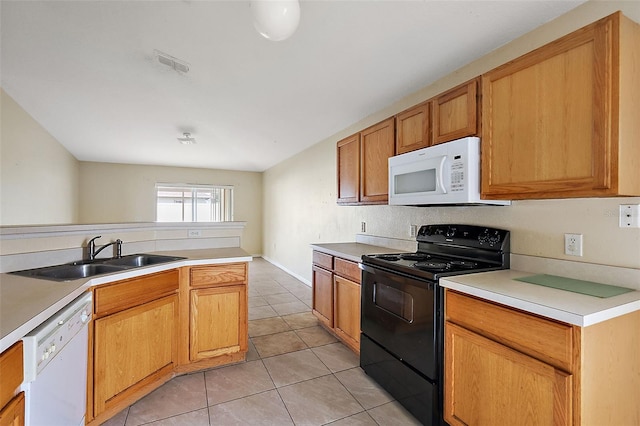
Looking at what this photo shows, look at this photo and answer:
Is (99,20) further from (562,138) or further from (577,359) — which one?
(577,359)

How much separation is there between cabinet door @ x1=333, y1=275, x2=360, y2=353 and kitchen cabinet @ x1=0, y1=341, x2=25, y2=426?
196 cm

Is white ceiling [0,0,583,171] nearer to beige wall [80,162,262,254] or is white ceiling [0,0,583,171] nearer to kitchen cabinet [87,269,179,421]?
kitchen cabinet [87,269,179,421]

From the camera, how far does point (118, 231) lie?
2.29m

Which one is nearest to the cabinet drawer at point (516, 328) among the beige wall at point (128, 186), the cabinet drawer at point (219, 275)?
the cabinet drawer at point (219, 275)

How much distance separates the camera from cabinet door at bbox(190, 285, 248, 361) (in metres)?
2.22

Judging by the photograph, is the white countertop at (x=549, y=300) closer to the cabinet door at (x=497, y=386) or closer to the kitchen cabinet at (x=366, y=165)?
the cabinet door at (x=497, y=386)

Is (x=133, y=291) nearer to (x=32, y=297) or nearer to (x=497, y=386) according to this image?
(x=32, y=297)

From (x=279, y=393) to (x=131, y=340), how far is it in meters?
1.02

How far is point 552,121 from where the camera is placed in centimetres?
136

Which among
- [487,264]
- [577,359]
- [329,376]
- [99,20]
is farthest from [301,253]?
[577,359]

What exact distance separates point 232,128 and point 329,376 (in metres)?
3.49

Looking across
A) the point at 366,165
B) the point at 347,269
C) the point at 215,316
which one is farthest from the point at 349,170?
the point at 215,316

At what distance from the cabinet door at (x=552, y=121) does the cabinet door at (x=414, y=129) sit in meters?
0.45

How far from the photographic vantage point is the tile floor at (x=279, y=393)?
69.2 inches
